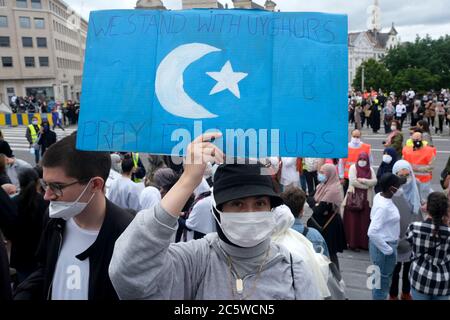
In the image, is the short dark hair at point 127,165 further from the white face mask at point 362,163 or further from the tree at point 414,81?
the tree at point 414,81

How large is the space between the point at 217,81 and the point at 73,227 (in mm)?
1188

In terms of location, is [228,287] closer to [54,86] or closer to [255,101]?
[255,101]

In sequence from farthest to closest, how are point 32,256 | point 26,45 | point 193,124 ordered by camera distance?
point 26,45, point 32,256, point 193,124

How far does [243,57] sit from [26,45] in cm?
Result: 7053

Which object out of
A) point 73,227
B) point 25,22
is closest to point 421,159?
point 73,227

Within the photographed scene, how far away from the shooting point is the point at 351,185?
6.23 metres

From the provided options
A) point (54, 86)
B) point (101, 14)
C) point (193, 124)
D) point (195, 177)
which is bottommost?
point (195, 177)

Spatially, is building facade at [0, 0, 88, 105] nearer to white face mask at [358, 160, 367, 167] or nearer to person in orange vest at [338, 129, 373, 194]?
person in orange vest at [338, 129, 373, 194]

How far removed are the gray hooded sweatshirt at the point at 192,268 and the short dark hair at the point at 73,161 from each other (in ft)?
2.82

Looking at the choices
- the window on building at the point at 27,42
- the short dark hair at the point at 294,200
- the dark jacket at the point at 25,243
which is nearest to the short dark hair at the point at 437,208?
the short dark hair at the point at 294,200

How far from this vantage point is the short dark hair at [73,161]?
7.20 feet

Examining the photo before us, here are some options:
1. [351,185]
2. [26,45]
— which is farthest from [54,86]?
[351,185]

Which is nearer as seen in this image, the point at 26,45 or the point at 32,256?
the point at 32,256

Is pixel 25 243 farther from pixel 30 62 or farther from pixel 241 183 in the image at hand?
pixel 30 62
